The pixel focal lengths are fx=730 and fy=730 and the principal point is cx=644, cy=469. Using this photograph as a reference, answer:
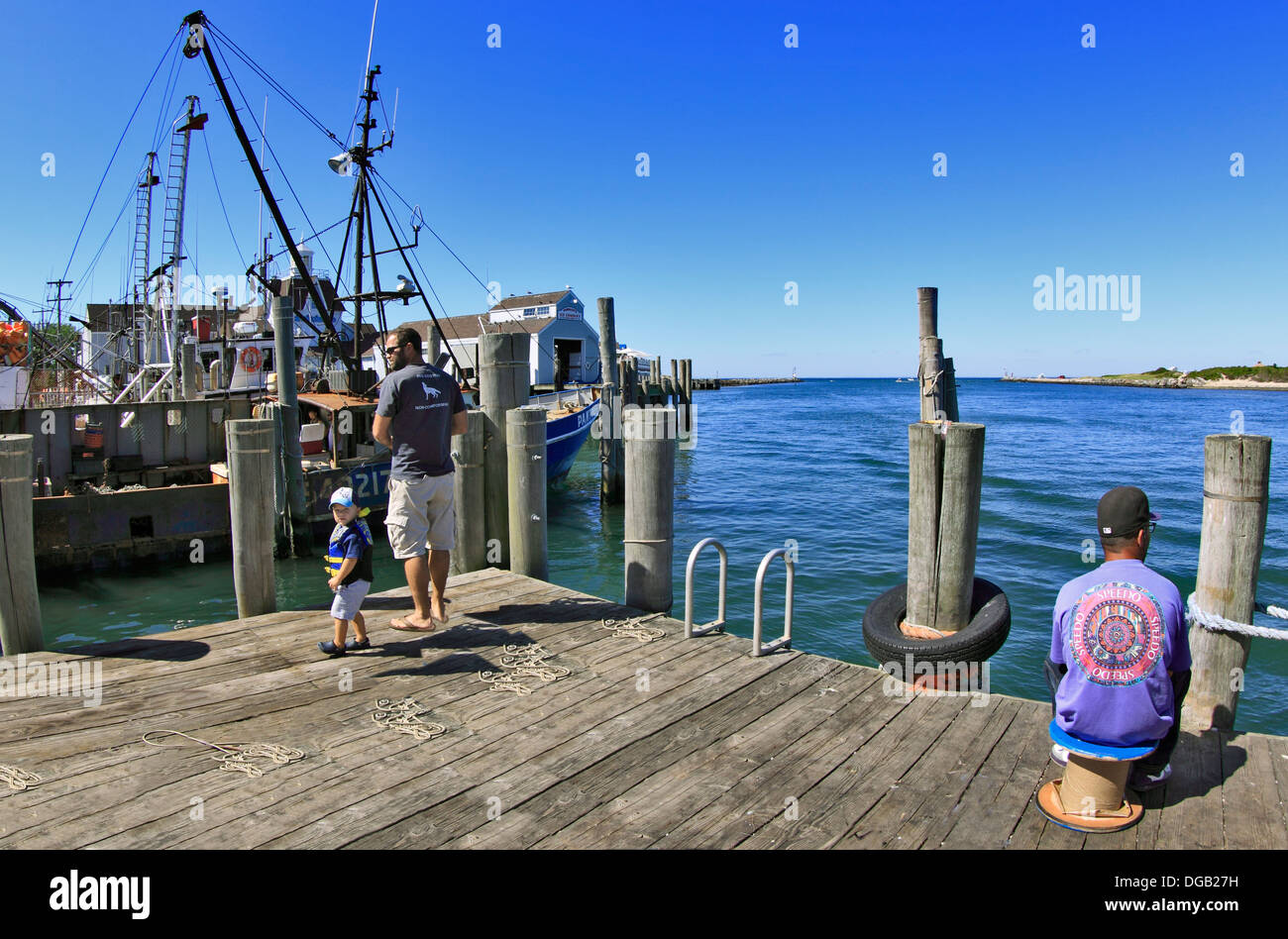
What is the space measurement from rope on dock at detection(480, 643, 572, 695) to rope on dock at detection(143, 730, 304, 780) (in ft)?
4.13

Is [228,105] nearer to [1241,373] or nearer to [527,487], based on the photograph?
[527,487]

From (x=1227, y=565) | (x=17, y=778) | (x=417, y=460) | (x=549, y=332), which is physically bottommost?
(x=17, y=778)

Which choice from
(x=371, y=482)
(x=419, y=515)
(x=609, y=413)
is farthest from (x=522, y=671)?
(x=609, y=413)

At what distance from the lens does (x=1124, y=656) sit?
3027mm

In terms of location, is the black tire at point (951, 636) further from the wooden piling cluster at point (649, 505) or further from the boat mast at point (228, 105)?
the boat mast at point (228, 105)

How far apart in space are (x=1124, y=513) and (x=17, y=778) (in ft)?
16.9

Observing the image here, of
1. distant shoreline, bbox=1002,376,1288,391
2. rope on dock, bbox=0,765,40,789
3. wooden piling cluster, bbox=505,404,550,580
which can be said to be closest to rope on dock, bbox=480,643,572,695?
wooden piling cluster, bbox=505,404,550,580

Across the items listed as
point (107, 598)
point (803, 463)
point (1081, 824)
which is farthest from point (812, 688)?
point (803, 463)

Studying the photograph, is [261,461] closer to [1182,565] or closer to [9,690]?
[9,690]

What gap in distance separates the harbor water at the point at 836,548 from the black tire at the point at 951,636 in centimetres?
186

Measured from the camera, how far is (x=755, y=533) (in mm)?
17375

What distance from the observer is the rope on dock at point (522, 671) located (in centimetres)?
465

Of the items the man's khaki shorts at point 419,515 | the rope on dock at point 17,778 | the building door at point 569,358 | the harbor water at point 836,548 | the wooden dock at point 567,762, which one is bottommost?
the harbor water at point 836,548

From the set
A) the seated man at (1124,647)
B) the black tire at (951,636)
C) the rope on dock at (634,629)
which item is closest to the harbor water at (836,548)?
the black tire at (951,636)
